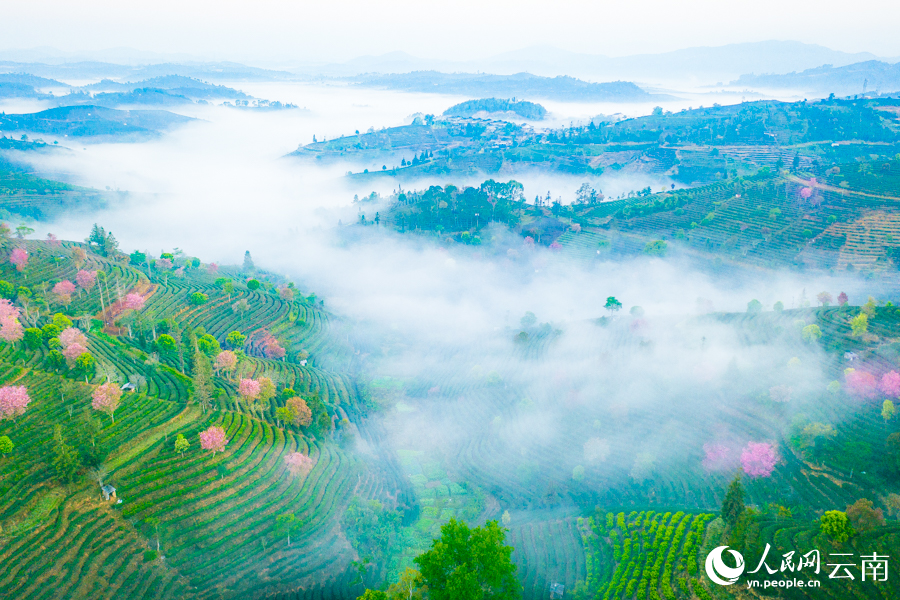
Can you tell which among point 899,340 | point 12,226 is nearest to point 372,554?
point 899,340

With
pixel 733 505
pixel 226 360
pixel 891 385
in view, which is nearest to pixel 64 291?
pixel 226 360

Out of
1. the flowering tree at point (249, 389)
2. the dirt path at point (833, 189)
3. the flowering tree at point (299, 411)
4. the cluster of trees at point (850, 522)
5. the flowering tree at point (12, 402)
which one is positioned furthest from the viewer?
the dirt path at point (833, 189)

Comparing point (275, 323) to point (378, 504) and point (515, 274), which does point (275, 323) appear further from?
point (515, 274)

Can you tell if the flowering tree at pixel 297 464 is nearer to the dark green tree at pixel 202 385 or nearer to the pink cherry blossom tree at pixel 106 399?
the dark green tree at pixel 202 385

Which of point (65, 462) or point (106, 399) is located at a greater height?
point (106, 399)

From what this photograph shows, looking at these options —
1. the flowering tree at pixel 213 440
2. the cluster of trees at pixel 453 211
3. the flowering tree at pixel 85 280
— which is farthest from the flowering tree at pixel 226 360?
the cluster of trees at pixel 453 211

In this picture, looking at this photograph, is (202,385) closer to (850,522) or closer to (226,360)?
(226,360)

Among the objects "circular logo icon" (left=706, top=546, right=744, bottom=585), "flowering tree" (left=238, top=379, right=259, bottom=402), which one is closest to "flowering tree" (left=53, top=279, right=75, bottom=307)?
"flowering tree" (left=238, top=379, right=259, bottom=402)
